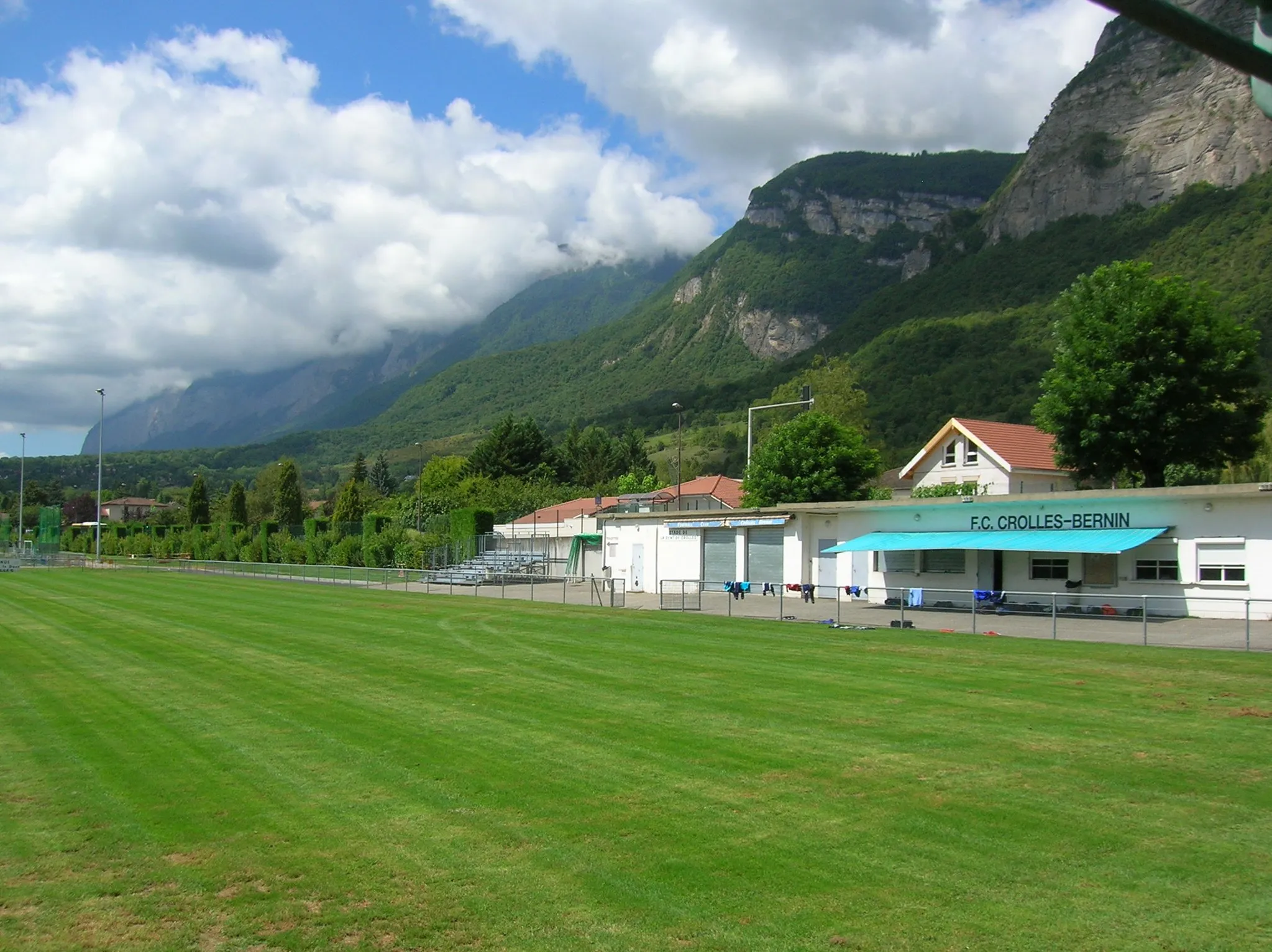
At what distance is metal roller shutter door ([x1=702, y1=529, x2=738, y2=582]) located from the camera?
4369 cm

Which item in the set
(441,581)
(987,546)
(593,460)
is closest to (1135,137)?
(593,460)

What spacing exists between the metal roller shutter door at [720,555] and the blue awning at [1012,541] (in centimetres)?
642

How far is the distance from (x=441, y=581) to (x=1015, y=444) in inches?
1247

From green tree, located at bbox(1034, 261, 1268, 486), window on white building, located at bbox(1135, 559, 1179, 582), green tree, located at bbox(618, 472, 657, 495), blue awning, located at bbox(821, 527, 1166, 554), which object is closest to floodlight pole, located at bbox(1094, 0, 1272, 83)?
blue awning, located at bbox(821, 527, 1166, 554)

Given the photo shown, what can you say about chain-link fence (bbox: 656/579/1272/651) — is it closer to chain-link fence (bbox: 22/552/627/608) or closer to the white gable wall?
chain-link fence (bbox: 22/552/627/608)

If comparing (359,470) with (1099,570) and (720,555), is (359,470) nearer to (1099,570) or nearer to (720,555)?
(720,555)

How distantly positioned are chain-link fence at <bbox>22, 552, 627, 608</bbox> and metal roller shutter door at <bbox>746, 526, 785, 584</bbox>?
219 inches

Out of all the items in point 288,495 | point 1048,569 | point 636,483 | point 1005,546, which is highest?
point 636,483

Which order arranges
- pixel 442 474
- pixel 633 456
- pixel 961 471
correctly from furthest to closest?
pixel 633 456 → pixel 442 474 → pixel 961 471

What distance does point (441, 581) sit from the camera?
172 feet

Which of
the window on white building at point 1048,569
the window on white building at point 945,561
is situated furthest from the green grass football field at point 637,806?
the window on white building at point 945,561

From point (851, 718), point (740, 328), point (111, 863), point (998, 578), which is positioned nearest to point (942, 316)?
point (740, 328)

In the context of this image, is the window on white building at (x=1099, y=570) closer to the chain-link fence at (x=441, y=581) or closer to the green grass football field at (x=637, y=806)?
the green grass football field at (x=637, y=806)

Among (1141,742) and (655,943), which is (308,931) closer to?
(655,943)
